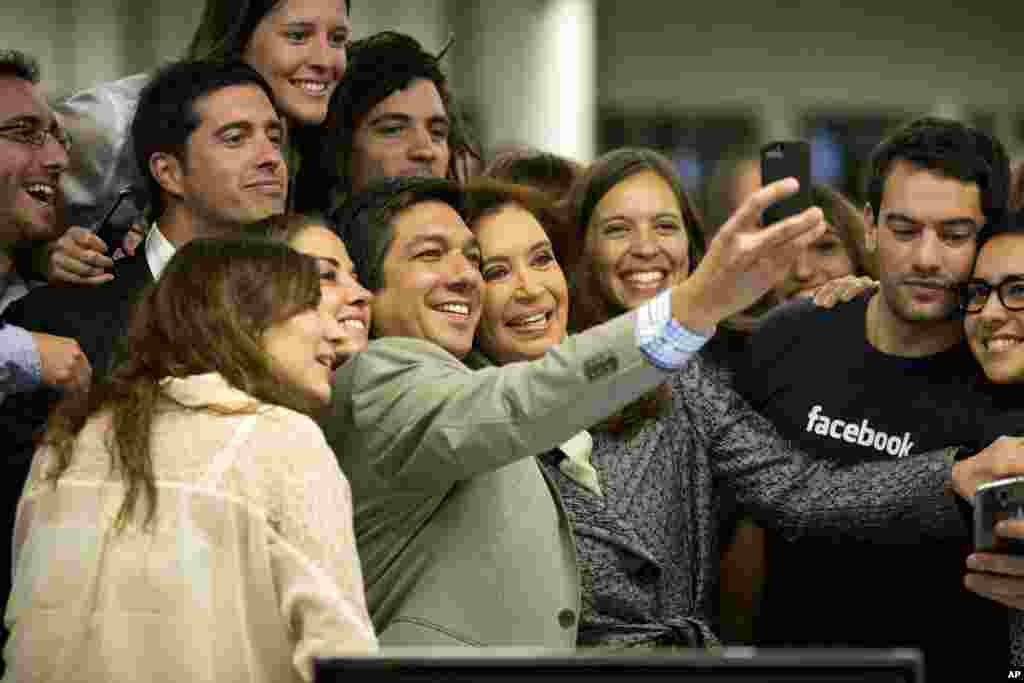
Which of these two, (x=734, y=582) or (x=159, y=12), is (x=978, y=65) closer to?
(x=159, y=12)

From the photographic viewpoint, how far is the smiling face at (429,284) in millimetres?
3301

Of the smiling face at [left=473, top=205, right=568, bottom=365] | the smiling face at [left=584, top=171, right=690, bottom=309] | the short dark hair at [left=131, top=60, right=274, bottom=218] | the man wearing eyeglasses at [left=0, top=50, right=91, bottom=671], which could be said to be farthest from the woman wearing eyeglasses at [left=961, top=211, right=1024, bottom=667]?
the man wearing eyeglasses at [left=0, top=50, right=91, bottom=671]

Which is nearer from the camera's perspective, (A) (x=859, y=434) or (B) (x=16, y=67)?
(A) (x=859, y=434)

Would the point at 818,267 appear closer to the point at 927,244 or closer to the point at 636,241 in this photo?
the point at 636,241

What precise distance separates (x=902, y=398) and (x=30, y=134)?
1779 millimetres

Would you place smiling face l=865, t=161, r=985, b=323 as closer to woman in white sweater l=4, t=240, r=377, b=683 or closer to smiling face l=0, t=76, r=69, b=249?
woman in white sweater l=4, t=240, r=377, b=683

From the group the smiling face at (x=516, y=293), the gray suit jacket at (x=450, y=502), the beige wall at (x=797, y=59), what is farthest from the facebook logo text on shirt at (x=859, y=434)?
the beige wall at (x=797, y=59)

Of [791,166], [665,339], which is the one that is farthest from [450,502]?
[791,166]

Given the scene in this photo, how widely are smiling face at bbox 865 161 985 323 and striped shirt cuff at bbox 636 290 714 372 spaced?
1.03m

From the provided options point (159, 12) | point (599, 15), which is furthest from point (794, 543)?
point (599, 15)

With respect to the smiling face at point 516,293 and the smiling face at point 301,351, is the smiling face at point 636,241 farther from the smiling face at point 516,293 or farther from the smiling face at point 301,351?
the smiling face at point 301,351

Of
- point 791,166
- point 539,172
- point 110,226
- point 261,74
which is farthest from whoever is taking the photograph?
point 539,172

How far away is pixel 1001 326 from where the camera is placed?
3.58 m

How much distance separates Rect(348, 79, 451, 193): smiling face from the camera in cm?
421
